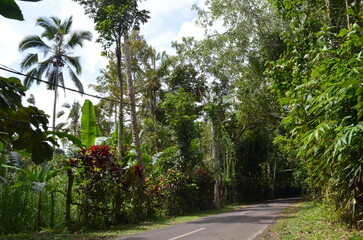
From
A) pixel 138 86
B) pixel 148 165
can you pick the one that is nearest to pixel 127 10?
pixel 148 165

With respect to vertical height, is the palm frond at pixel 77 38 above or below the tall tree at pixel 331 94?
above

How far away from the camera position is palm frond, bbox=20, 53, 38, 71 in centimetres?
2256

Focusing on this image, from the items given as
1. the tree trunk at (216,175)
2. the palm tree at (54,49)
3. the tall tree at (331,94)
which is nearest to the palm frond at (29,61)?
the palm tree at (54,49)

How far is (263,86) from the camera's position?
56.1 ft

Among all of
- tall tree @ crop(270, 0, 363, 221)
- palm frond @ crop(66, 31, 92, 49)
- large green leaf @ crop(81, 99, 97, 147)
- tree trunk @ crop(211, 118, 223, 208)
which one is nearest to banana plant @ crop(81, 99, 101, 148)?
large green leaf @ crop(81, 99, 97, 147)

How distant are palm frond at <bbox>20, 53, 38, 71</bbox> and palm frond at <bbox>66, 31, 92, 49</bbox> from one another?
2.40 meters

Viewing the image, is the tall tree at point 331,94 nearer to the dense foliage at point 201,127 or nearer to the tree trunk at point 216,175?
the dense foliage at point 201,127

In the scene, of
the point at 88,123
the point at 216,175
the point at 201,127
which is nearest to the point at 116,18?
the point at 88,123

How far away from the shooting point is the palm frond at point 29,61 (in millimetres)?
22562

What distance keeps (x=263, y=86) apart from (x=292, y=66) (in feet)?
31.2

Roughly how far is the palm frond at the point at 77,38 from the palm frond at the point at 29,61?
2401mm

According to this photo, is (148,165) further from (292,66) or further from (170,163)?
(292,66)

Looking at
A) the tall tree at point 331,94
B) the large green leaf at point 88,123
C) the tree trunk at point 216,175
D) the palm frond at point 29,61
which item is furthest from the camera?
the palm frond at point 29,61

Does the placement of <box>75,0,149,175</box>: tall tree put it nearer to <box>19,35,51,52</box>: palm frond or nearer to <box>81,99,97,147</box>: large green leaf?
<box>81,99,97,147</box>: large green leaf
